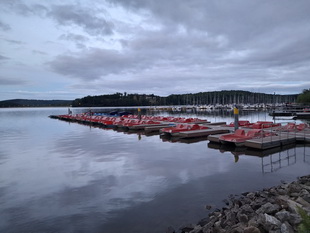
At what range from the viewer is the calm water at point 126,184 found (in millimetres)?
7426

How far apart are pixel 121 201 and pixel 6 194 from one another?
17.3 feet

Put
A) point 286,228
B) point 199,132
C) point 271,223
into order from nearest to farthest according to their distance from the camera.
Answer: point 286,228 < point 271,223 < point 199,132

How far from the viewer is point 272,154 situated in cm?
1561

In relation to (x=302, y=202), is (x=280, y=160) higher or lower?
lower

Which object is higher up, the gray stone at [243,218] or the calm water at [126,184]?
the gray stone at [243,218]

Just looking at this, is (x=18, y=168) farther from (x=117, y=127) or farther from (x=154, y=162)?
(x=117, y=127)

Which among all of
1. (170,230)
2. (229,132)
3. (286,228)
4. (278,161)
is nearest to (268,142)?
(278,161)

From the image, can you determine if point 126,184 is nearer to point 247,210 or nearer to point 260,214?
point 247,210

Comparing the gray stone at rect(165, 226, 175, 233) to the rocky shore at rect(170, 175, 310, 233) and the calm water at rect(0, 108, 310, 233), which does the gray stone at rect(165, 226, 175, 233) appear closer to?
the rocky shore at rect(170, 175, 310, 233)

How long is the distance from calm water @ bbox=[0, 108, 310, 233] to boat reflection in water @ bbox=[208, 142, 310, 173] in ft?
0.19

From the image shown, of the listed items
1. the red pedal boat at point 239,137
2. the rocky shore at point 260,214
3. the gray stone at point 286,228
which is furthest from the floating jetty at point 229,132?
the gray stone at point 286,228

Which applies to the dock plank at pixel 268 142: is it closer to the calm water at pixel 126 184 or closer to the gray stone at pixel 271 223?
the calm water at pixel 126 184

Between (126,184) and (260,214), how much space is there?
6.02 metres

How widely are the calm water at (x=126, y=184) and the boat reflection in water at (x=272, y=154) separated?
6 centimetres
